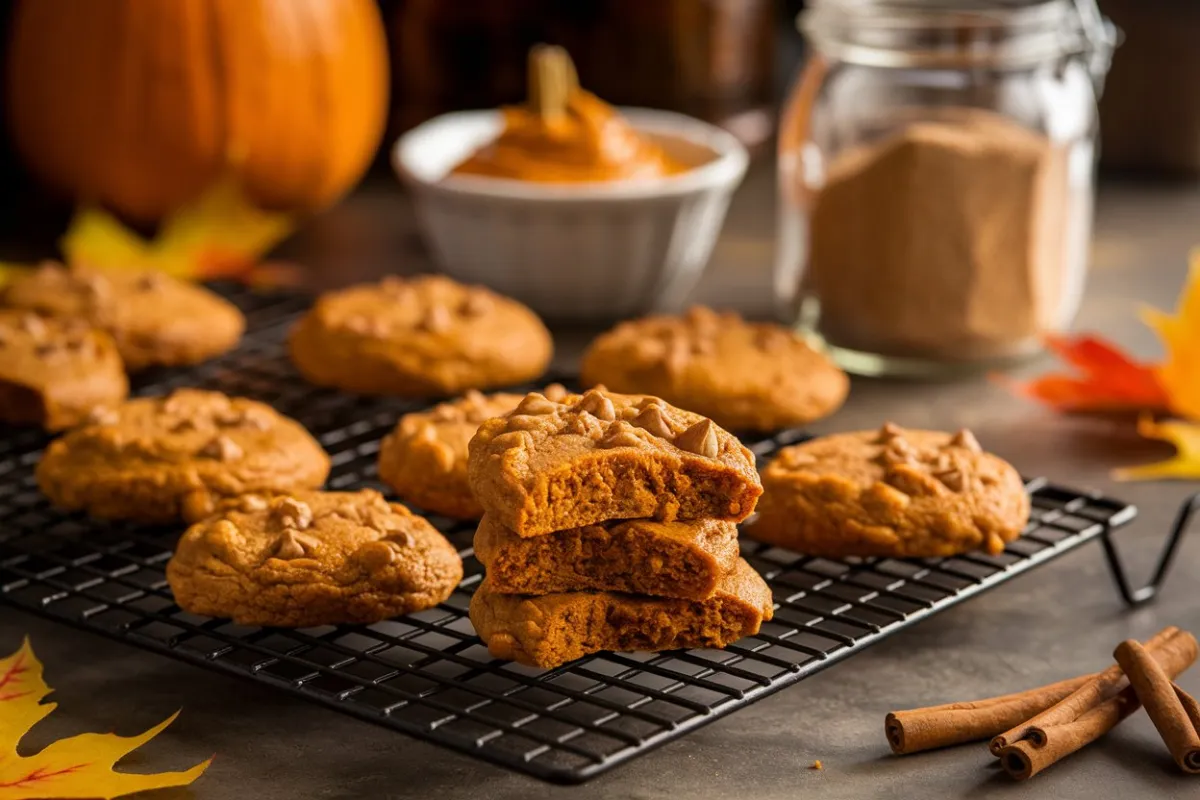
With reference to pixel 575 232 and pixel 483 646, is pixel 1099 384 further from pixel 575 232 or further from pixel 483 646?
pixel 483 646

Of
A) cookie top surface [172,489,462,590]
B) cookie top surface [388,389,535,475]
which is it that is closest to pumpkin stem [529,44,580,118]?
cookie top surface [388,389,535,475]

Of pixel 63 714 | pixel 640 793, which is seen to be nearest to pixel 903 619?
pixel 640 793

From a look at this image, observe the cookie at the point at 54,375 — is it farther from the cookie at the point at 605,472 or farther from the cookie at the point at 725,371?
the cookie at the point at 605,472

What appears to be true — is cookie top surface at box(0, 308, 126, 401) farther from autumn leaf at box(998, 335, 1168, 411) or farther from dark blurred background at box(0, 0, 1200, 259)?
autumn leaf at box(998, 335, 1168, 411)

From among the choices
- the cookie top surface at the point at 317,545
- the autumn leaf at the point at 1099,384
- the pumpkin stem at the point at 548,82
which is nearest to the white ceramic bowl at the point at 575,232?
the pumpkin stem at the point at 548,82

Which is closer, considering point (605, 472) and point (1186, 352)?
point (605, 472)

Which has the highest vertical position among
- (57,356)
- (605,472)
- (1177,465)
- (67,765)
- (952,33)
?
(952,33)

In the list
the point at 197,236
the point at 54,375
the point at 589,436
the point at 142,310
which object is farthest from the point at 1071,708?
the point at 197,236

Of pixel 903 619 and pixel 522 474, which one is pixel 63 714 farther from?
pixel 903 619
